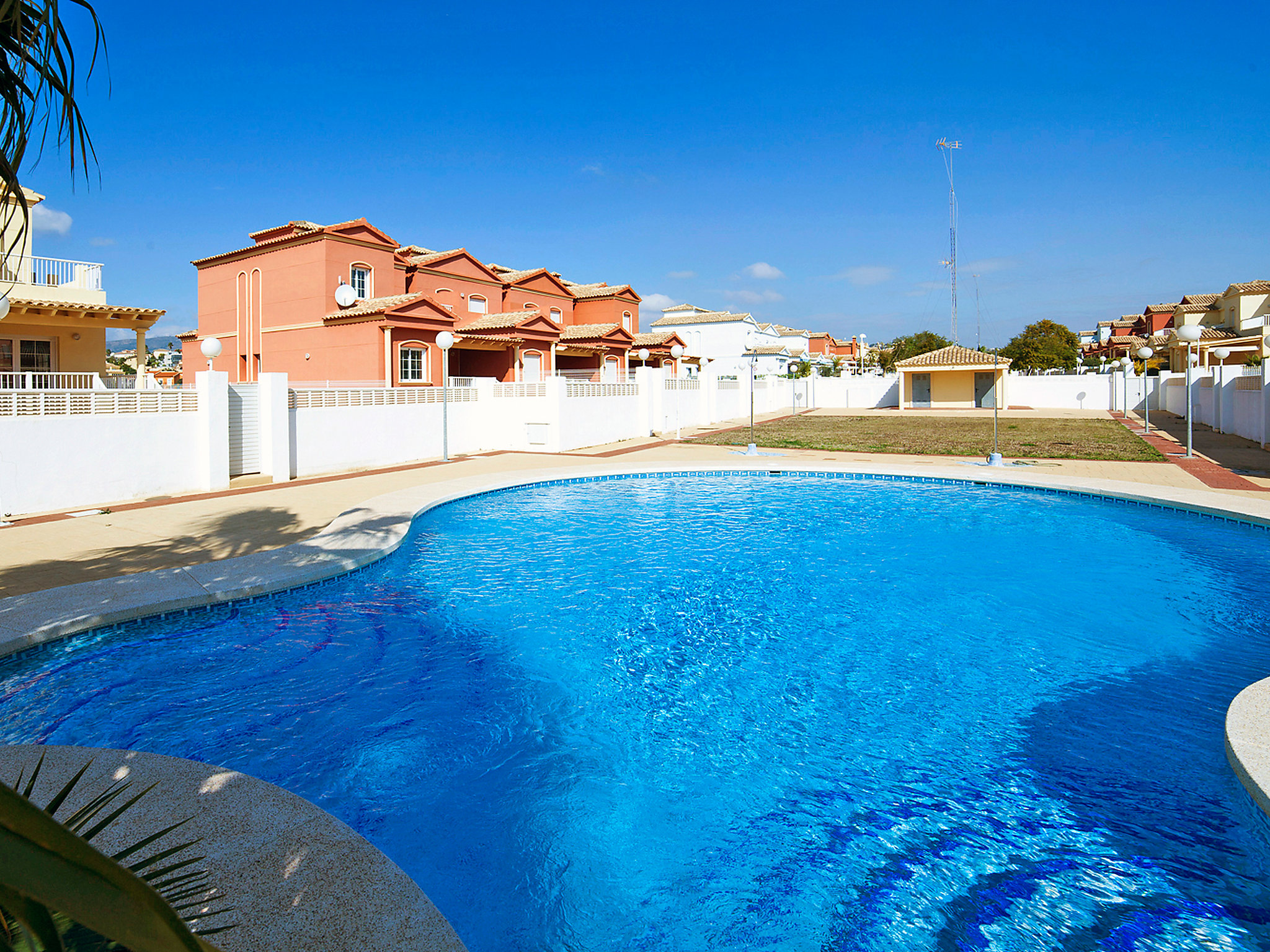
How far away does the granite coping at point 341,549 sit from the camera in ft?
24.2

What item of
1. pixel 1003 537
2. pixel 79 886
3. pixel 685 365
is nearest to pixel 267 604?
pixel 79 886

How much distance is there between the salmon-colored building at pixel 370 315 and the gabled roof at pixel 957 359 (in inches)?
825

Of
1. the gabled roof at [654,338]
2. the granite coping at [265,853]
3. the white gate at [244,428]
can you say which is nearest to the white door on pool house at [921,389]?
the gabled roof at [654,338]

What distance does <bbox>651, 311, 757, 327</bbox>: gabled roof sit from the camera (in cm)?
7944

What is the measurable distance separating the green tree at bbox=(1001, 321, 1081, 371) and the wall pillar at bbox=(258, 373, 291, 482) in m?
67.9

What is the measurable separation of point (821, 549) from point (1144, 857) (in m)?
7.07

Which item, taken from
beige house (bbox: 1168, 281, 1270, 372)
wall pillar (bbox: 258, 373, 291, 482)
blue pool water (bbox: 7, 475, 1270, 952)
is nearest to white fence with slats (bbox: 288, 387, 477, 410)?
wall pillar (bbox: 258, 373, 291, 482)

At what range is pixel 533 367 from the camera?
30.6m

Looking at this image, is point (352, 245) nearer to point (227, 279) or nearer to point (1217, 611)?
point (227, 279)

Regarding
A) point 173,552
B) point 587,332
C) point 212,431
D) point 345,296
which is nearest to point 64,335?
point 345,296

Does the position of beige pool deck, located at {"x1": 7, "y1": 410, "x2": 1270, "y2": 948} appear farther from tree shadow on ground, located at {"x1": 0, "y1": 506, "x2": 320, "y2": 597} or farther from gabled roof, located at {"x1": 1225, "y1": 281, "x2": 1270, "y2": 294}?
gabled roof, located at {"x1": 1225, "y1": 281, "x2": 1270, "y2": 294}

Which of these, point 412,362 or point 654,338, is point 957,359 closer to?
point 654,338

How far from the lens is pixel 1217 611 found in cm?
873

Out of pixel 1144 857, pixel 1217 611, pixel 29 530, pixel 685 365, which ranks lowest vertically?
pixel 1144 857
